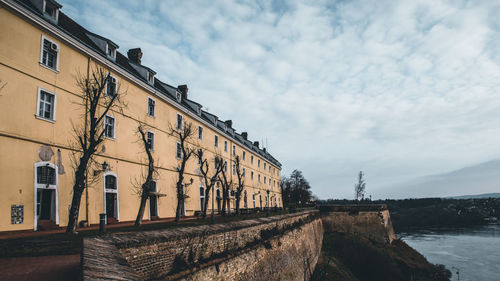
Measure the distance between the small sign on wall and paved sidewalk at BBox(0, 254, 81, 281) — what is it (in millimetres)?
6645

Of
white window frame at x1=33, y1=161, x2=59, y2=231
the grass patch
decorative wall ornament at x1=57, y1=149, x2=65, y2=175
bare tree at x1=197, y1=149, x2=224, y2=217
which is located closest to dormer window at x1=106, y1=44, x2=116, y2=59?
decorative wall ornament at x1=57, y1=149, x2=65, y2=175

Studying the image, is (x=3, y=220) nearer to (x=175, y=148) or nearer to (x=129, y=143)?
(x=129, y=143)

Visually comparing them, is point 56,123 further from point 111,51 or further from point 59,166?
point 111,51

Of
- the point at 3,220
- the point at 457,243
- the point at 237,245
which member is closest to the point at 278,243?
the point at 237,245

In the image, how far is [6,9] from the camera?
38.4ft

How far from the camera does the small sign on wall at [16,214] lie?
11209 mm

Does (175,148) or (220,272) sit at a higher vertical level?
(175,148)

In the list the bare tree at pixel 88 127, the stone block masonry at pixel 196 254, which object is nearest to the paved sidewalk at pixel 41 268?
the stone block masonry at pixel 196 254

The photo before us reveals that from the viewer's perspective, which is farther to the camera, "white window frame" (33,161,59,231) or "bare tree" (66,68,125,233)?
"white window frame" (33,161,59,231)

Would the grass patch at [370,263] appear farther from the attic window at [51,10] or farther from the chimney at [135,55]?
the attic window at [51,10]

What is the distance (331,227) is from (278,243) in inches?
828

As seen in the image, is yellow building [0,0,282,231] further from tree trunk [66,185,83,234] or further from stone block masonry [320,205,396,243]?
stone block masonry [320,205,396,243]

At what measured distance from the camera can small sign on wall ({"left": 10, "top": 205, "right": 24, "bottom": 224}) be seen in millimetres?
11209

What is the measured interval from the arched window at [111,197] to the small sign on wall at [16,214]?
15.9 feet
